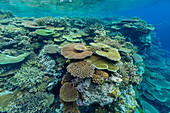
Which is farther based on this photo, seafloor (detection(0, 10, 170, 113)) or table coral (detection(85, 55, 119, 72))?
table coral (detection(85, 55, 119, 72))

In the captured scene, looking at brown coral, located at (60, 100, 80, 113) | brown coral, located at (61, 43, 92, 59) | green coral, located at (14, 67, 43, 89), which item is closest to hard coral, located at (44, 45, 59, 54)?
brown coral, located at (61, 43, 92, 59)

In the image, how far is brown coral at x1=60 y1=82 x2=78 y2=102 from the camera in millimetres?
2939

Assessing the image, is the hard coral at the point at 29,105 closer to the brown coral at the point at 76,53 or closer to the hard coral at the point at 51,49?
the brown coral at the point at 76,53

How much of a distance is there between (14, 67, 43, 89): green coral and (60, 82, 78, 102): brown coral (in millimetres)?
1969

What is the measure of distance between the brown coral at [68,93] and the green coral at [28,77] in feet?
6.46

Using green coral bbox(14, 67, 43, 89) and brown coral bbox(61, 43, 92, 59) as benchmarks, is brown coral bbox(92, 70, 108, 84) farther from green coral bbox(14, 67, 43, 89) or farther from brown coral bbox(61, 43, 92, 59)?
green coral bbox(14, 67, 43, 89)

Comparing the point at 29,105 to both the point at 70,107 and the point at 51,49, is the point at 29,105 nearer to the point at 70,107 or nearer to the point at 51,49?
the point at 70,107

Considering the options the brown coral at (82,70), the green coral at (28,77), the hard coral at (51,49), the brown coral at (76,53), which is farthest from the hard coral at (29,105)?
the hard coral at (51,49)

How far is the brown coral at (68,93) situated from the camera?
9.64ft

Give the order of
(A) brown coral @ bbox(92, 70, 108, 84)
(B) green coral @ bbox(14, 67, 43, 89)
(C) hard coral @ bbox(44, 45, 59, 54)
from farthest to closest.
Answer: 1. (C) hard coral @ bbox(44, 45, 59, 54)
2. (B) green coral @ bbox(14, 67, 43, 89)
3. (A) brown coral @ bbox(92, 70, 108, 84)

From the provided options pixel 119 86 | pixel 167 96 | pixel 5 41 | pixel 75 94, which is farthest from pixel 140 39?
pixel 5 41

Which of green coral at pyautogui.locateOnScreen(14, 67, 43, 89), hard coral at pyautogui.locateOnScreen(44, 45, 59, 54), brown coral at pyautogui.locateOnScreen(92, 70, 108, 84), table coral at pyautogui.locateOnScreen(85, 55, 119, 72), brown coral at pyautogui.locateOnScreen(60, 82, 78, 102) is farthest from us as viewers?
hard coral at pyautogui.locateOnScreen(44, 45, 59, 54)

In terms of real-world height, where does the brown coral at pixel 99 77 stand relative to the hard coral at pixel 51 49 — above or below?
below

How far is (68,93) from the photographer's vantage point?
3105mm
